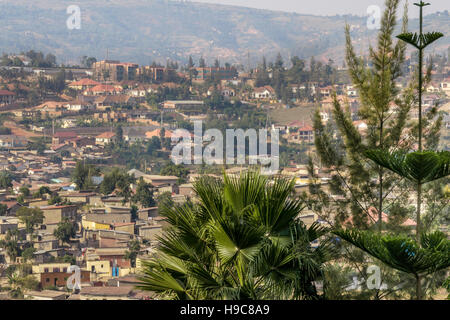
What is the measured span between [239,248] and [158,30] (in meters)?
79.5

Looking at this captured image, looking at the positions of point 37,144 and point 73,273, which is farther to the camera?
point 37,144

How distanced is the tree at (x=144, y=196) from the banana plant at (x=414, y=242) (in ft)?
58.6

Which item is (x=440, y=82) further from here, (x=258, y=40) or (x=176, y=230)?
(x=258, y=40)

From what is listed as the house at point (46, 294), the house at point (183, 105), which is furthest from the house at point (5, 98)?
the house at point (46, 294)

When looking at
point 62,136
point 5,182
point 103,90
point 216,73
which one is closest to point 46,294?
point 5,182

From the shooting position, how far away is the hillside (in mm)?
66562

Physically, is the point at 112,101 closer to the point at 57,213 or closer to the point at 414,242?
the point at 57,213

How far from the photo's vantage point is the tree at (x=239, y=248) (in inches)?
64.2

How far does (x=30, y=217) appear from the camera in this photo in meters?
17.6

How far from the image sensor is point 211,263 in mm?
1738

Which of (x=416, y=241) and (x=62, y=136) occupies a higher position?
(x=416, y=241)

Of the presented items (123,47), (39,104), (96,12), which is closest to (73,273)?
(39,104)
